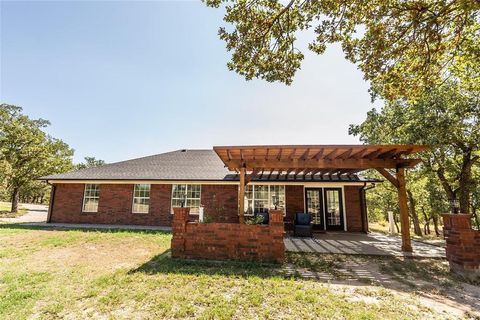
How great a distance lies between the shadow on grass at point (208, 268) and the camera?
516cm

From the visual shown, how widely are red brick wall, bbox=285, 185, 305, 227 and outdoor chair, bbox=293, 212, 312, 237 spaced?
1.55 m

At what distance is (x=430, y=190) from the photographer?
1758 cm

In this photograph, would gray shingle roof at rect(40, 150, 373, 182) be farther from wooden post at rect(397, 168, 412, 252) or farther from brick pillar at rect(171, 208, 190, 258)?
brick pillar at rect(171, 208, 190, 258)

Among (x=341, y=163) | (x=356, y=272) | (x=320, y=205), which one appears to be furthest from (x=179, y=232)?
(x=320, y=205)

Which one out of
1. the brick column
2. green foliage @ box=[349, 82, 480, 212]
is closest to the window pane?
green foliage @ box=[349, 82, 480, 212]

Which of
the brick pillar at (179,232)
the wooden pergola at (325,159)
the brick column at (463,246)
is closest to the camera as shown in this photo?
the brick column at (463,246)

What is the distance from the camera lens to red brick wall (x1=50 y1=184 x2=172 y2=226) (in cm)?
1281

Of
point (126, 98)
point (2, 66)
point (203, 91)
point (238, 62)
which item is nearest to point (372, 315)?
point (238, 62)

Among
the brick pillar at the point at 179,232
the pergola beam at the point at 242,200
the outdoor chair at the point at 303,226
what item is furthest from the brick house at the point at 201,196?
the brick pillar at the point at 179,232

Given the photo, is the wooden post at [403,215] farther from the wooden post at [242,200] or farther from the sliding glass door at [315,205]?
the wooden post at [242,200]

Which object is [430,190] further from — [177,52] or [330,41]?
[177,52]

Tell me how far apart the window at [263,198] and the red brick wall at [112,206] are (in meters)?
4.53

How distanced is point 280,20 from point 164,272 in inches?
267

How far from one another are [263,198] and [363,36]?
872 cm
